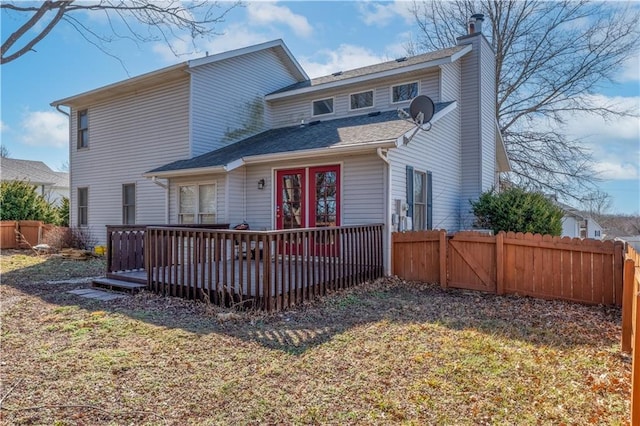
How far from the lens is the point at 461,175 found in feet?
41.2

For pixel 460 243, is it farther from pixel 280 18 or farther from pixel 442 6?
pixel 442 6

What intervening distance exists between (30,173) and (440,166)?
29.5 metres

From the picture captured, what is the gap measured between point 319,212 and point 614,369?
6.47 m

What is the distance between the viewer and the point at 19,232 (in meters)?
15.6

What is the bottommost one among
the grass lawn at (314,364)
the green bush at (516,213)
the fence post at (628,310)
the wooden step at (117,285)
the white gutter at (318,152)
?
the grass lawn at (314,364)

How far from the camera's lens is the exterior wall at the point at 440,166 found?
28.7 feet

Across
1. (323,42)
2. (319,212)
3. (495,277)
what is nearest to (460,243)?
(495,277)

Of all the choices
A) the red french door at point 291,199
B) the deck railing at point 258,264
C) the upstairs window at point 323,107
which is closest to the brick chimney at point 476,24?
the upstairs window at point 323,107

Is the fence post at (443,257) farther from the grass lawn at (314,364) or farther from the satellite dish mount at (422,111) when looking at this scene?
the satellite dish mount at (422,111)

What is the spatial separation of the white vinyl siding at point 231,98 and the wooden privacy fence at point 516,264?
6747 millimetres

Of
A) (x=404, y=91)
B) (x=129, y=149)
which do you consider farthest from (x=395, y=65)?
(x=129, y=149)

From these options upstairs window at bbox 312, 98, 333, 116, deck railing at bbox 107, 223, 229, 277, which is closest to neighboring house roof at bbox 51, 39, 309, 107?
upstairs window at bbox 312, 98, 333, 116

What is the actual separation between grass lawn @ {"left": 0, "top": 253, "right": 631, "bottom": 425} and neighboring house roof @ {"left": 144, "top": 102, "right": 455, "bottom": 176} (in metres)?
3.84

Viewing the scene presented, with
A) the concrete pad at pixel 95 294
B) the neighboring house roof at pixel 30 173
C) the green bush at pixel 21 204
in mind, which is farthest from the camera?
the neighboring house roof at pixel 30 173
